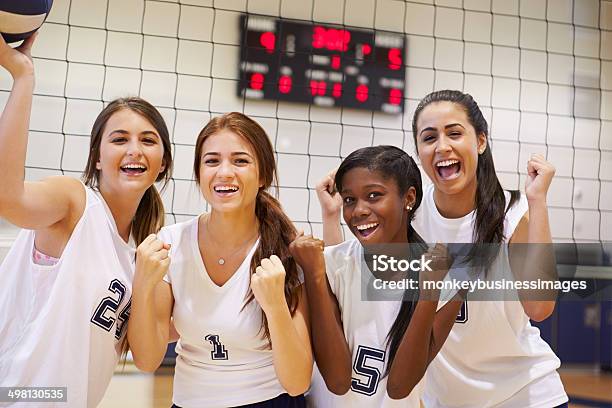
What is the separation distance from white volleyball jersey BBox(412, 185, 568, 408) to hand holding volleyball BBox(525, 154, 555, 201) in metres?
0.05

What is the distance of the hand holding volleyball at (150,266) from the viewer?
109cm

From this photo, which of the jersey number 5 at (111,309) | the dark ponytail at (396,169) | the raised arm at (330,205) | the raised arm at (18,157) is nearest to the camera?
the raised arm at (18,157)

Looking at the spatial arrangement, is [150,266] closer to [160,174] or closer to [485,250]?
[160,174]

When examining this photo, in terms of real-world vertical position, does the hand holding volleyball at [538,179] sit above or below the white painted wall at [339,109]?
below

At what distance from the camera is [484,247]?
4.21 ft

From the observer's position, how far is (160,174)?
4.38ft

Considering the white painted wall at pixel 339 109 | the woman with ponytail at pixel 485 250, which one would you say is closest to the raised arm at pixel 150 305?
the woman with ponytail at pixel 485 250

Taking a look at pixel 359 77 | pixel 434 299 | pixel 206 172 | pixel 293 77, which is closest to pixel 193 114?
pixel 293 77

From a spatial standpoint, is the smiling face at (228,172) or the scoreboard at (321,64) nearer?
the smiling face at (228,172)

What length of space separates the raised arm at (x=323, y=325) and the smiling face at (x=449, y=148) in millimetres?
338

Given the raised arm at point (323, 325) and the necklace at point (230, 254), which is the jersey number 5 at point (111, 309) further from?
the raised arm at point (323, 325)

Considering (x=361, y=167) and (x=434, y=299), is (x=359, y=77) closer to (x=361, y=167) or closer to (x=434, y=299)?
(x=361, y=167)

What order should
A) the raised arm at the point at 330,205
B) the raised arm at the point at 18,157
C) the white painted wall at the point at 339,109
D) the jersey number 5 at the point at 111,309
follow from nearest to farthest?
the raised arm at the point at 18,157 < the jersey number 5 at the point at 111,309 < the raised arm at the point at 330,205 < the white painted wall at the point at 339,109

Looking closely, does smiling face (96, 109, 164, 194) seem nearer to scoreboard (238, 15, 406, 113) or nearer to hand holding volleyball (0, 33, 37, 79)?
hand holding volleyball (0, 33, 37, 79)
